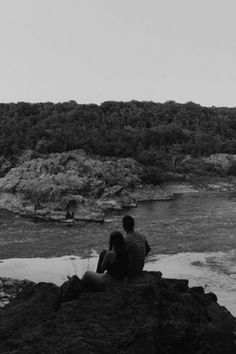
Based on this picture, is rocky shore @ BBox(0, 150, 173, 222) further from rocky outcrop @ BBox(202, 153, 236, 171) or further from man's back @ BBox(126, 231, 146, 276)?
man's back @ BBox(126, 231, 146, 276)

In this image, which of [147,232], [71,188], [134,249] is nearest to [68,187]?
[71,188]

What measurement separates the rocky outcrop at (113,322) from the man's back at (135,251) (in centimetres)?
81

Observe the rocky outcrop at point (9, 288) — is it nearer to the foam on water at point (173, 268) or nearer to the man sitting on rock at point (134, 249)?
the foam on water at point (173, 268)

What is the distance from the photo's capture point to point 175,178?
180ft

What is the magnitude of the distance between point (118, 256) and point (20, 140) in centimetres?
5289

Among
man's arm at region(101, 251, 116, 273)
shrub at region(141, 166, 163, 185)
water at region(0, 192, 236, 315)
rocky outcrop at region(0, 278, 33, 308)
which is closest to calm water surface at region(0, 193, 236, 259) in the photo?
water at region(0, 192, 236, 315)

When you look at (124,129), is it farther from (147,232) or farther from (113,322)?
(113,322)

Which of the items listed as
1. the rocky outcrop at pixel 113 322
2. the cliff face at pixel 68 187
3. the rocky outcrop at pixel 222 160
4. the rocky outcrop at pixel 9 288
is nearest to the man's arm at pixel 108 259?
the rocky outcrop at pixel 113 322

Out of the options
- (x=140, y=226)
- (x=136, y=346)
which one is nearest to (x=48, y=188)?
(x=140, y=226)

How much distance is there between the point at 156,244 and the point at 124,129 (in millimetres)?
54857

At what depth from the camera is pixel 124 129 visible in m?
77.7

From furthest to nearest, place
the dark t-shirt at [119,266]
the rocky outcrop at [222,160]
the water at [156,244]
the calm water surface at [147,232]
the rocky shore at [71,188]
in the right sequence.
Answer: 1. the rocky outcrop at [222,160]
2. the rocky shore at [71,188]
3. the calm water surface at [147,232]
4. the water at [156,244]
5. the dark t-shirt at [119,266]

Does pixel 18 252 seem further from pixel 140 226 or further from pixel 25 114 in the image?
pixel 25 114

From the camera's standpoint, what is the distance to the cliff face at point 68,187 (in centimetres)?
3497
